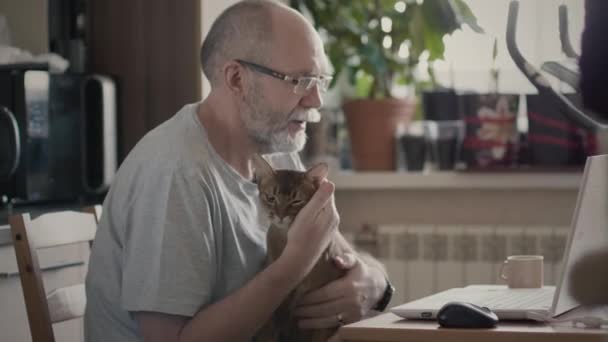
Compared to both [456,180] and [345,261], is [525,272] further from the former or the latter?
[456,180]

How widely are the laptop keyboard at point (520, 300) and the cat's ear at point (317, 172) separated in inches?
13.4

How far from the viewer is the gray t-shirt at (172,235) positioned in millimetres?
1469

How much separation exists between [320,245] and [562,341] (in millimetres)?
423

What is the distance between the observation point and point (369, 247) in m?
3.18

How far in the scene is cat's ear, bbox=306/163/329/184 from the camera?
5.45 feet

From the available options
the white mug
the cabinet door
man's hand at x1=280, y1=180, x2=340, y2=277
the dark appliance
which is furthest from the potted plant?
man's hand at x1=280, y1=180, x2=340, y2=277

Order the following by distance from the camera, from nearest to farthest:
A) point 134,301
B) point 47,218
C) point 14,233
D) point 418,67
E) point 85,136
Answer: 1. point 134,301
2. point 14,233
3. point 47,218
4. point 85,136
5. point 418,67

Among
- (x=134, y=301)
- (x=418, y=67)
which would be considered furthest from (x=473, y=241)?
(x=134, y=301)

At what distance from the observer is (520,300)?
1511mm

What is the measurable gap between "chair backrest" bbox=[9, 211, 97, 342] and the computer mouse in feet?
2.23

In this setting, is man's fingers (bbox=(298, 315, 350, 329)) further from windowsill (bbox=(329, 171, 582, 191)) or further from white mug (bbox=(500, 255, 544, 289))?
windowsill (bbox=(329, 171, 582, 191))

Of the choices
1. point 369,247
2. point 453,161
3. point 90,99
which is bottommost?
point 369,247

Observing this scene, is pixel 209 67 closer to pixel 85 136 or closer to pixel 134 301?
pixel 134 301

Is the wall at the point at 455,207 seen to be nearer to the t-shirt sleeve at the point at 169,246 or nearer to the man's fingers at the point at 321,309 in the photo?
the man's fingers at the point at 321,309
